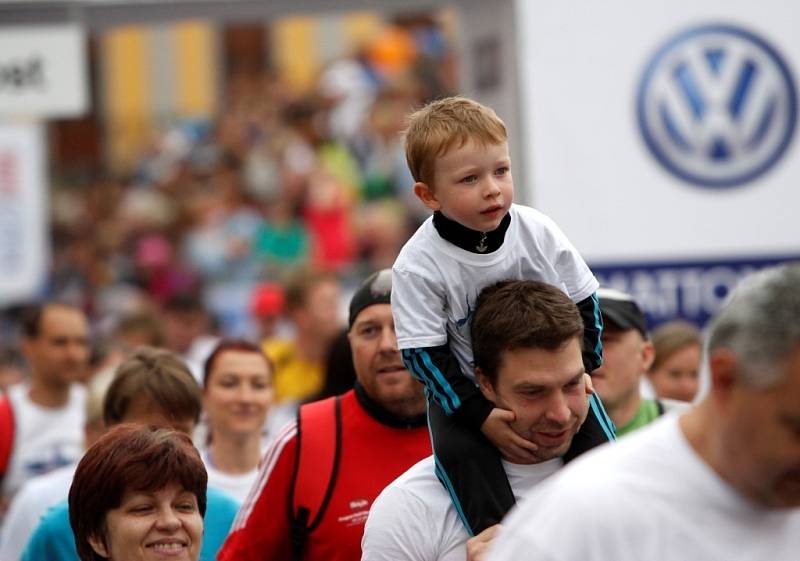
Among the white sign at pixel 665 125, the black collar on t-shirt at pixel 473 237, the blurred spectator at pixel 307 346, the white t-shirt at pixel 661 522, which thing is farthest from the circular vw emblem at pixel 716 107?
the white t-shirt at pixel 661 522

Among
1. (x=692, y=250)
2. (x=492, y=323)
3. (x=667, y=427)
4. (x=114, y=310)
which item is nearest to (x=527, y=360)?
(x=492, y=323)

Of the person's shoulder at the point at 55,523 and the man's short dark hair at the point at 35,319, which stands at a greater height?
the man's short dark hair at the point at 35,319

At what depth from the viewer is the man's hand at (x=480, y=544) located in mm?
4059

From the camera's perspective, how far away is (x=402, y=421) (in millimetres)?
5449

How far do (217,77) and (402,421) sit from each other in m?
20.4

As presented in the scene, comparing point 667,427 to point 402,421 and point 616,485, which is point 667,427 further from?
point 402,421

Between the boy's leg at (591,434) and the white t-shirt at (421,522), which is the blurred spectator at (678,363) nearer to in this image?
the boy's leg at (591,434)

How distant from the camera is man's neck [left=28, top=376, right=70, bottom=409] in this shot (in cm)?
875

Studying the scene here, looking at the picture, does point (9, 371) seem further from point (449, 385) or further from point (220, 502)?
point (449, 385)

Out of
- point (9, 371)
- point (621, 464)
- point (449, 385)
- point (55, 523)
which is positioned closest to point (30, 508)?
point (55, 523)

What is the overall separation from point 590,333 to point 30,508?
293 centimetres

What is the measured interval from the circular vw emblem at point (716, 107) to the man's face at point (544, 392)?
17.9ft

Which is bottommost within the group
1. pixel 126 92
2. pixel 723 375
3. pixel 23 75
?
pixel 723 375

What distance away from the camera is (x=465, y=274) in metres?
4.38
